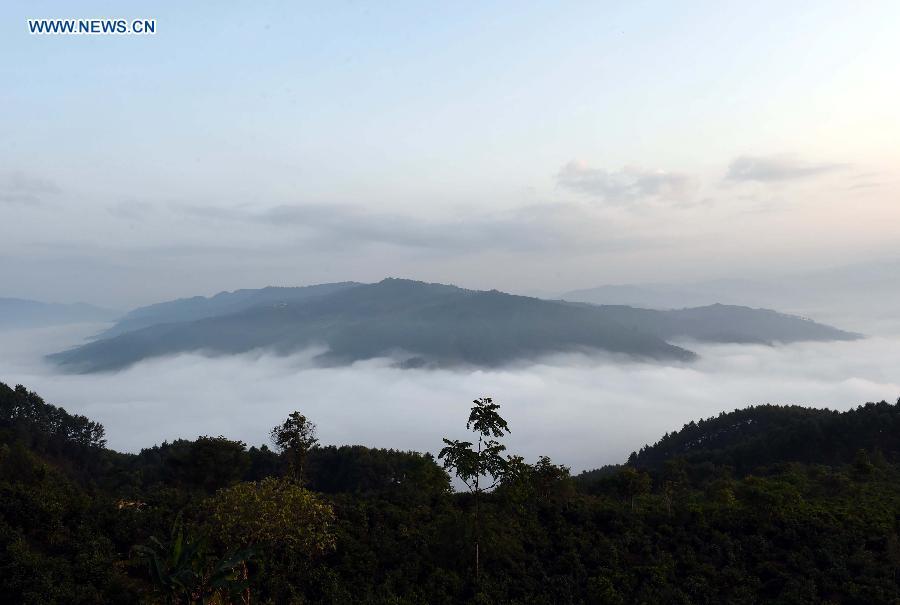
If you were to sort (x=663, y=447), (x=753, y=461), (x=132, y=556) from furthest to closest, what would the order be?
(x=663, y=447), (x=753, y=461), (x=132, y=556)

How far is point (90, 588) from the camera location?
19547mm

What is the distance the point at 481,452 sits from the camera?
22.8 m

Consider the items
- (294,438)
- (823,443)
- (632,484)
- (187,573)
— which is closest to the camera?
(187,573)

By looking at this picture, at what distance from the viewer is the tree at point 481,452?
73.3 ft

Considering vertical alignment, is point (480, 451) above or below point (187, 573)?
above

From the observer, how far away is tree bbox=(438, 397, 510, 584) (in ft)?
73.3

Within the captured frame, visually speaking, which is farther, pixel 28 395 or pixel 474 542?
pixel 28 395

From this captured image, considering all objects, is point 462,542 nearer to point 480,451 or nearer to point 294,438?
point 480,451

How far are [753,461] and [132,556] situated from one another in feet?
291

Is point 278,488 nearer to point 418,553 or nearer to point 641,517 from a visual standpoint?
point 418,553

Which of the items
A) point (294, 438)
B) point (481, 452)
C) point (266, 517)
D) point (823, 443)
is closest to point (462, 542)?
point (481, 452)

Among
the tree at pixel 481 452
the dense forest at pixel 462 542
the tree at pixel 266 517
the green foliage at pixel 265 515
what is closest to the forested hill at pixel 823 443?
the dense forest at pixel 462 542

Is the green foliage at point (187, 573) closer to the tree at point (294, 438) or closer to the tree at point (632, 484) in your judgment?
the tree at point (294, 438)

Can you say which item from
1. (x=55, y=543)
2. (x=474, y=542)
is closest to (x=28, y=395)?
(x=55, y=543)
